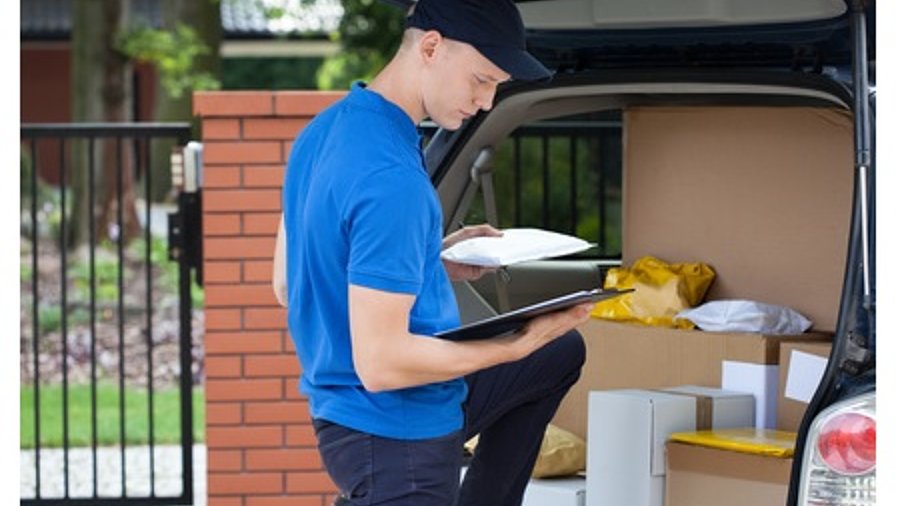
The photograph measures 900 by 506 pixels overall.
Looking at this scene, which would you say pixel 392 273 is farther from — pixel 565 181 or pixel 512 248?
pixel 565 181

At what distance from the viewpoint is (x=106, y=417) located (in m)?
9.91

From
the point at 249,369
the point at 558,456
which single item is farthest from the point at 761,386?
the point at 249,369

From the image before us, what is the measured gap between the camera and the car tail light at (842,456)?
3.22 metres

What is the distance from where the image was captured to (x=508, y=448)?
3.95m

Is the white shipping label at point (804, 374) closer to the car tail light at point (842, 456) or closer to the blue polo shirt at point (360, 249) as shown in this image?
the car tail light at point (842, 456)

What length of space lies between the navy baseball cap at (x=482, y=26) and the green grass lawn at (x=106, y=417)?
5666 mm

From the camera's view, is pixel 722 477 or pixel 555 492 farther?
pixel 555 492

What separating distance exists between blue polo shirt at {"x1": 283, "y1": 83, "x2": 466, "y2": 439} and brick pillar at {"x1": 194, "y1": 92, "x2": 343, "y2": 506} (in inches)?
116

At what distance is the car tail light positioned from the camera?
3.22m

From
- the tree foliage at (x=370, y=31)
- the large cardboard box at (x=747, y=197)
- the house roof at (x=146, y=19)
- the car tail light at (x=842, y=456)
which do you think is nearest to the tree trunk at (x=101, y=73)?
the tree foliage at (x=370, y=31)

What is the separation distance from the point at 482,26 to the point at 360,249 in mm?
488

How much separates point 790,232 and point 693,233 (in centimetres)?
39

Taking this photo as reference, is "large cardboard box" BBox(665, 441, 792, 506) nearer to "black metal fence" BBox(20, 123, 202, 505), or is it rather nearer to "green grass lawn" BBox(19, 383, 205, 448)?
"black metal fence" BBox(20, 123, 202, 505)

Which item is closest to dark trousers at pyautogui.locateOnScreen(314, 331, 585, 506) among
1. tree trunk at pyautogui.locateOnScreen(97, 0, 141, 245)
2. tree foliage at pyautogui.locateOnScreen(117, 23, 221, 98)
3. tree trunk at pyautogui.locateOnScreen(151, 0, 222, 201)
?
tree foliage at pyautogui.locateOnScreen(117, 23, 221, 98)
